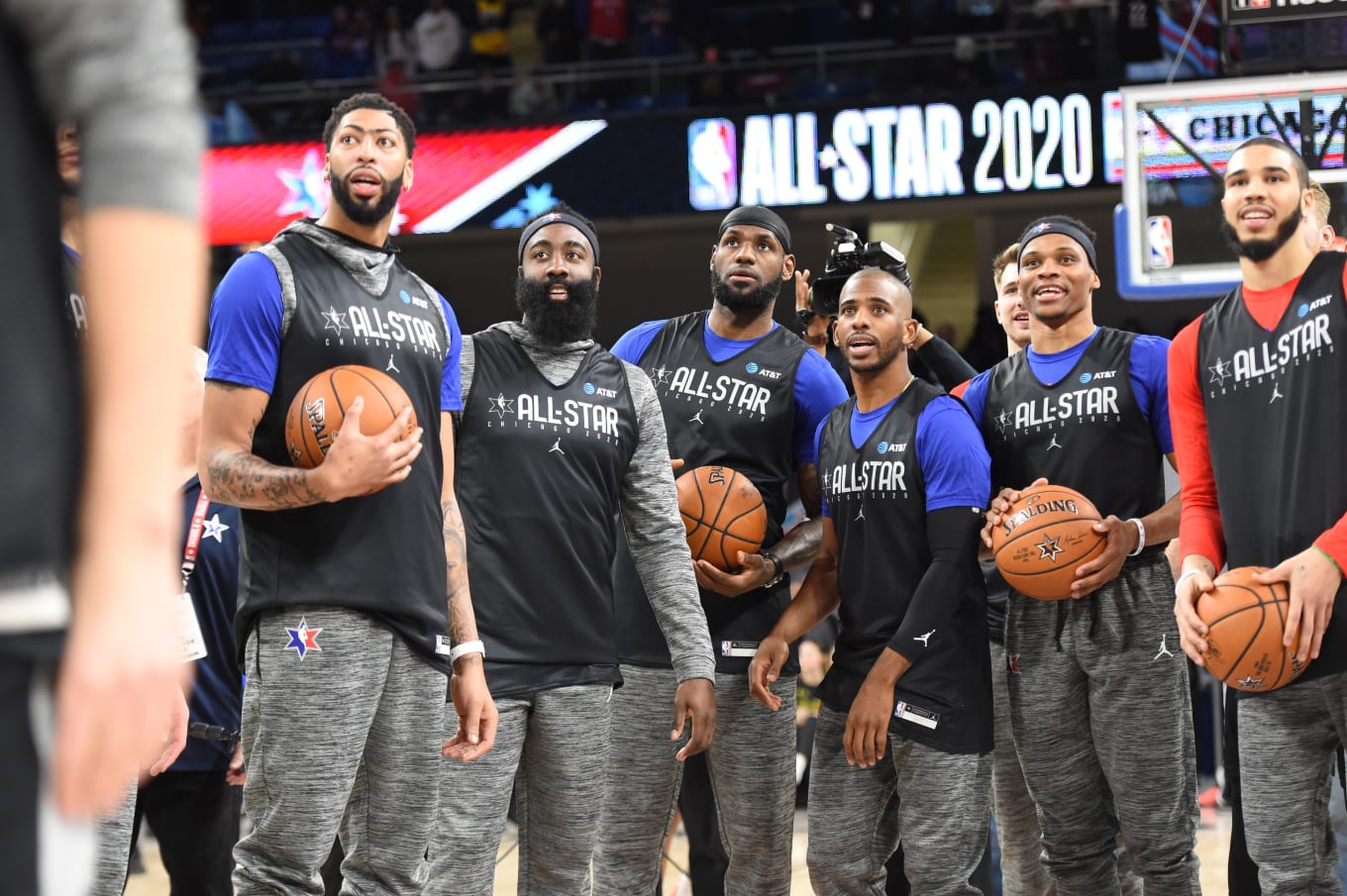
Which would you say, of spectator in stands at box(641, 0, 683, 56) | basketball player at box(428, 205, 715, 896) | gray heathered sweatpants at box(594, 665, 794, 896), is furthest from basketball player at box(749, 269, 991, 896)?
spectator in stands at box(641, 0, 683, 56)

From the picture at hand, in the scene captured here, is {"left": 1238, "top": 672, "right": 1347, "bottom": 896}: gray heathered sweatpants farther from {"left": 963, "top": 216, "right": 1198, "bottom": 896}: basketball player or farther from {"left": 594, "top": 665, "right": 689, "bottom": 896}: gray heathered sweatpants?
{"left": 594, "top": 665, "right": 689, "bottom": 896}: gray heathered sweatpants

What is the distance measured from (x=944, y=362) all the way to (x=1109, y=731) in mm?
1717

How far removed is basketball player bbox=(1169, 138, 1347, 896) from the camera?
3.49 metres

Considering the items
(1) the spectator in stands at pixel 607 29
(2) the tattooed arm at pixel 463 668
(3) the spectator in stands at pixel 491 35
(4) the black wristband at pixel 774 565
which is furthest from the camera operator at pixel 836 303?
(3) the spectator in stands at pixel 491 35

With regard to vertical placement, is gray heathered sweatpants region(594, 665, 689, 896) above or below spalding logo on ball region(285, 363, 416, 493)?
below

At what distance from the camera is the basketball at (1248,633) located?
345 cm

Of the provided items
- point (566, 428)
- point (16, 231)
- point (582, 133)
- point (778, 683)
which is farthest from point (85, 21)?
point (582, 133)

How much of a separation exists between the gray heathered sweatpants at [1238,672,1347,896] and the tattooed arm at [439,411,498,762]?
77.6 inches

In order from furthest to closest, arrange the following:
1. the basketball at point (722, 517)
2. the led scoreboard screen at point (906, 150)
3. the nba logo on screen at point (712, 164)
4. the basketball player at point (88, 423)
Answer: the nba logo on screen at point (712, 164), the led scoreboard screen at point (906, 150), the basketball at point (722, 517), the basketball player at point (88, 423)

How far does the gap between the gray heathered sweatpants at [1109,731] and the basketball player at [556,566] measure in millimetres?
1079

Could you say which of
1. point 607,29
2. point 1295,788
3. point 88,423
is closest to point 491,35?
point 607,29

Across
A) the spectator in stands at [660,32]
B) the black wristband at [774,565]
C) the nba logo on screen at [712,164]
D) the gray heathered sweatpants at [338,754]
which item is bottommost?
the gray heathered sweatpants at [338,754]

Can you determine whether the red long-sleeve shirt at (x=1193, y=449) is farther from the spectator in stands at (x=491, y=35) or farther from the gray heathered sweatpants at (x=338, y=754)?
the spectator in stands at (x=491, y=35)

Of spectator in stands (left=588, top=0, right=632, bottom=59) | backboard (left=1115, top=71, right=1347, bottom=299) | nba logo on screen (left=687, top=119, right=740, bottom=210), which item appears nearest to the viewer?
backboard (left=1115, top=71, right=1347, bottom=299)
